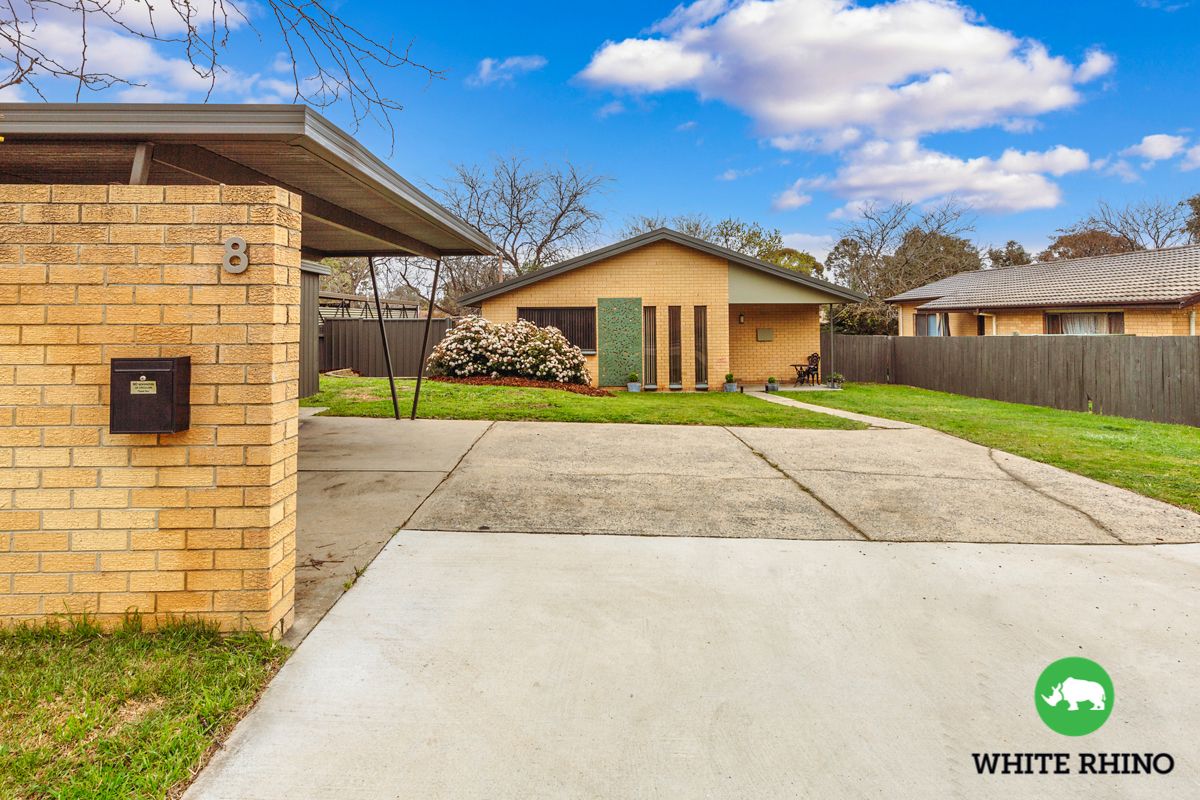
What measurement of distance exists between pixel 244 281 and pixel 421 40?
1.95m

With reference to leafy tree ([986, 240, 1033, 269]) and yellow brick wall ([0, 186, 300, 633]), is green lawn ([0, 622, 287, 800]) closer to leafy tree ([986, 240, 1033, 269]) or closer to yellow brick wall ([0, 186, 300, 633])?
yellow brick wall ([0, 186, 300, 633])

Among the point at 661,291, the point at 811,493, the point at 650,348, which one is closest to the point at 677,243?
the point at 661,291

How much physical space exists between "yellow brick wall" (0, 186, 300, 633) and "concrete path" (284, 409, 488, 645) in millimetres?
723

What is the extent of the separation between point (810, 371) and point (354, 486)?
15.5 meters

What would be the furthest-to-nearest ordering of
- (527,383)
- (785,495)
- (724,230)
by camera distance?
(724,230), (527,383), (785,495)

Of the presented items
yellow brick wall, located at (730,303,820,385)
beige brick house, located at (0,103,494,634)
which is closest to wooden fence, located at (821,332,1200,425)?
yellow brick wall, located at (730,303,820,385)

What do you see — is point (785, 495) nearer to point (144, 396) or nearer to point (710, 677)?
point (710, 677)

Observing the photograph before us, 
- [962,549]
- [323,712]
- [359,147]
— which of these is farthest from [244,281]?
[962,549]

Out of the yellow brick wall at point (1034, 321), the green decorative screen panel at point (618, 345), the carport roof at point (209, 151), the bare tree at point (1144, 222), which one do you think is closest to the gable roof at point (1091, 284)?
the yellow brick wall at point (1034, 321)

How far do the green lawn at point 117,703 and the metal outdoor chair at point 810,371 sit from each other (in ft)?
57.3

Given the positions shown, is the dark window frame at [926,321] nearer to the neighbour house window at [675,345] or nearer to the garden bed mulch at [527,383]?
the neighbour house window at [675,345]

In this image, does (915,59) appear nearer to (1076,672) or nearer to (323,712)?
(1076,672)

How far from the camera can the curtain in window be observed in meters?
18.7

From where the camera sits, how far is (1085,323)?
19.4 meters
